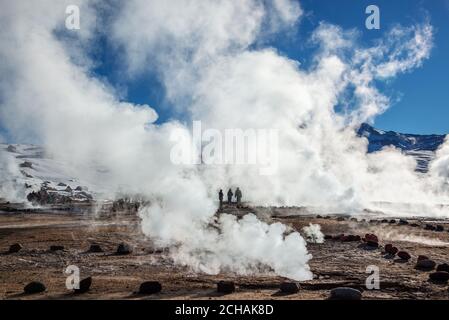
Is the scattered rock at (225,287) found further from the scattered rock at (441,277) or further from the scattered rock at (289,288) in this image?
the scattered rock at (441,277)

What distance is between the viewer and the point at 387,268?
2077 centimetres

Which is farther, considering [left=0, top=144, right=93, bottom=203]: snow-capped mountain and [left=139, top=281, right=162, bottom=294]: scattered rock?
[left=0, top=144, right=93, bottom=203]: snow-capped mountain

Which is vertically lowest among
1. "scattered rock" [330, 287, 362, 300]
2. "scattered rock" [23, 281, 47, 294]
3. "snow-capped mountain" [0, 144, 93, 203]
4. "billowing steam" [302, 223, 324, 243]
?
"scattered rock" [23, 281, 47, 294]

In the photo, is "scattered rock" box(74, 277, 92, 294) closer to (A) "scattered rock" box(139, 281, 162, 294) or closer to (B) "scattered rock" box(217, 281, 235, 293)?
(A) "scattered rock" box(139, 281, 162, 294)

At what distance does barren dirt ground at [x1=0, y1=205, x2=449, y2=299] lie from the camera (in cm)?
1560

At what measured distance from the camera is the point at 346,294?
14164 mm

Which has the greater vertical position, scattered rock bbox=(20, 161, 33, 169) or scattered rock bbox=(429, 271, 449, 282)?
scattered rock bbox=(20, 161, 33, 169)

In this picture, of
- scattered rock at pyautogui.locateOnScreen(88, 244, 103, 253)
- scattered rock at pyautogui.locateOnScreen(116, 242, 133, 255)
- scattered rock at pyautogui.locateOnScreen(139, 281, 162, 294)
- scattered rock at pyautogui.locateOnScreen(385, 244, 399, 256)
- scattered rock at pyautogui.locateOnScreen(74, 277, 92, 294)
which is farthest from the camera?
scattered rock at pyautogui.locateOnScreen(88, 244, 103, 253)

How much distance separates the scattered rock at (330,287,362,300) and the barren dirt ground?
0.56 meters

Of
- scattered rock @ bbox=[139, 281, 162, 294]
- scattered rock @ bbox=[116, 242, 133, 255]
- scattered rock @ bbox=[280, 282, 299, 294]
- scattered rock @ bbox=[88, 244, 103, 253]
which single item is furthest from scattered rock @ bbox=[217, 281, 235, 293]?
scattered rock @ bbox=[88, 244, 103, 253]

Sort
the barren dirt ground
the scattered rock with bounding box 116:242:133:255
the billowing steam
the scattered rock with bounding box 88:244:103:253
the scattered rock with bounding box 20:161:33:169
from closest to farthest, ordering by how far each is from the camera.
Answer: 1. the barren dirt ground
2. the scattered rock with bounding box 116:242:133:255
3. the scattered rock with bounding box 88:244:103:253
4. the billowing steam
5. the scattered rock with bounding box 20:161:33:169

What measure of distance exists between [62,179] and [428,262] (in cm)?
14347

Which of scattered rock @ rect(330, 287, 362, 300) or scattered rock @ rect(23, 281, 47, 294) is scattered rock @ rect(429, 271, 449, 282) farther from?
scattered rock @ rect(23, 281, 47, 294)

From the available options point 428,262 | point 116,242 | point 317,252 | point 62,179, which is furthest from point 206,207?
point 62,179
